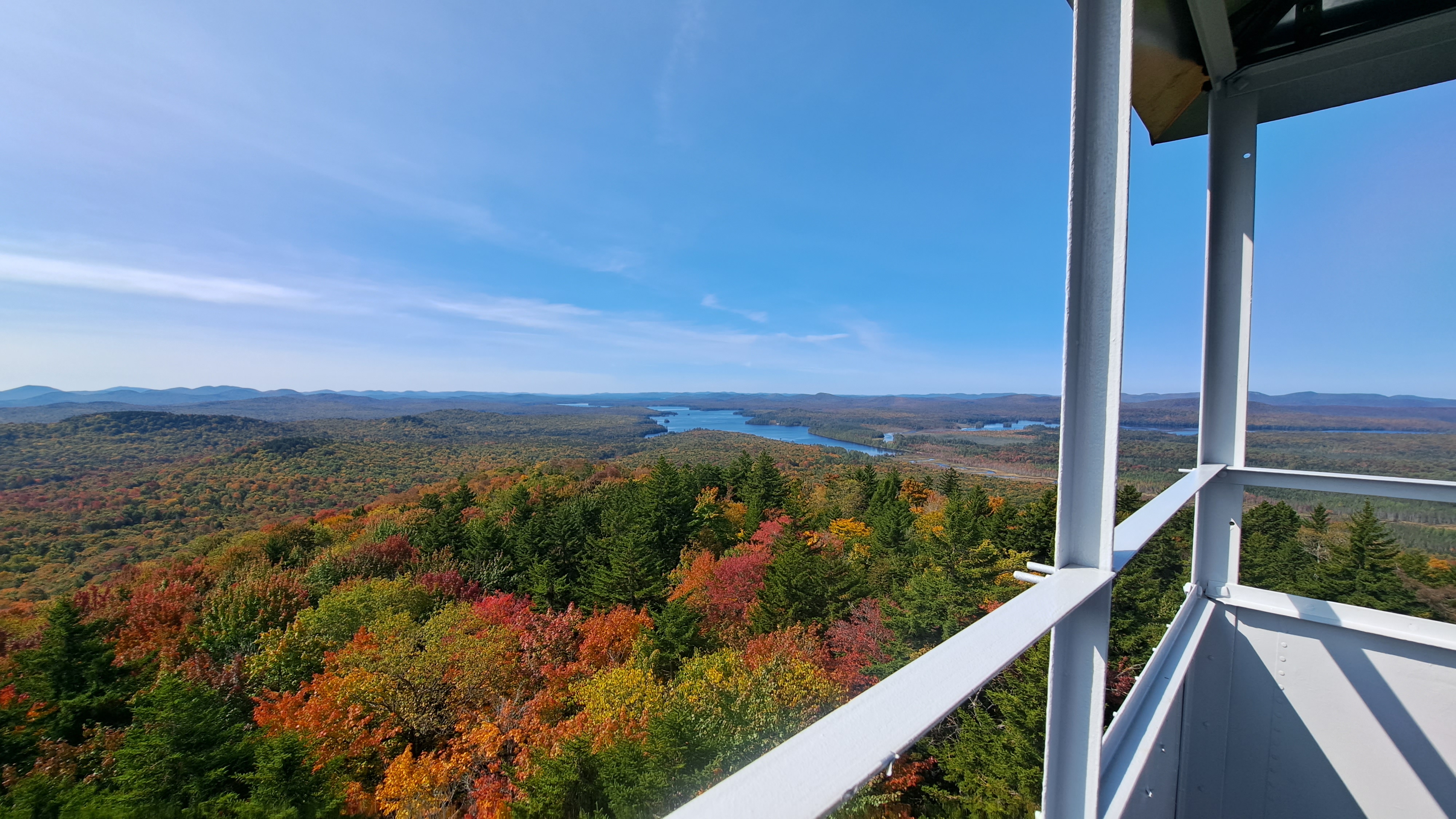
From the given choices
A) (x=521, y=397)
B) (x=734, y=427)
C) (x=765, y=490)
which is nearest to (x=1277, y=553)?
(x=765, y=490)

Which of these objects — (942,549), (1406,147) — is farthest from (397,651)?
(1406,147)

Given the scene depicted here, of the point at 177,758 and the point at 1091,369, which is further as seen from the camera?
the point at 177,758

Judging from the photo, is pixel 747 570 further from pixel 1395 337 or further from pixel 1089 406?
pixel 1089 406

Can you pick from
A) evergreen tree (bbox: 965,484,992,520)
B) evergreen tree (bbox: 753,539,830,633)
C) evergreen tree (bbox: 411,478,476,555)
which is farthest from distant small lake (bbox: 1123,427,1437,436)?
evergreen tree (bbox: 411,478,476,555)

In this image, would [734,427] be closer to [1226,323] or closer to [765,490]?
[765,490]

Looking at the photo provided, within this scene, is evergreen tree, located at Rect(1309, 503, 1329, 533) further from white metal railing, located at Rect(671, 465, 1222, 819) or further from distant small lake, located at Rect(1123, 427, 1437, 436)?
white metal railing, located at Rect(671, 465, 1222, 819)

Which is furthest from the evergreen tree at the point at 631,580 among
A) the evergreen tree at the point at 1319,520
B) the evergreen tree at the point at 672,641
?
the evergreen tree at the point at 1319,520

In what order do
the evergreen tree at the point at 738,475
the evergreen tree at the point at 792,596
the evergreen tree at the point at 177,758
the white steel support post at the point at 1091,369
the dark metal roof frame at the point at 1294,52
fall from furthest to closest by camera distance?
1. the evergreen tree at the point at 738,475
2. the evergreen tree at the point at 792,596
3. the evergreen tree at the point at 177,758
4. the dark metal roof frame at the point at 1294,52
5. the white steel support post at the point at 1091,369

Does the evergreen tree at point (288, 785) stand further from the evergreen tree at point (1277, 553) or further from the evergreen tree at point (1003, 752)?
the evergreen tree at point (1277, 553)
